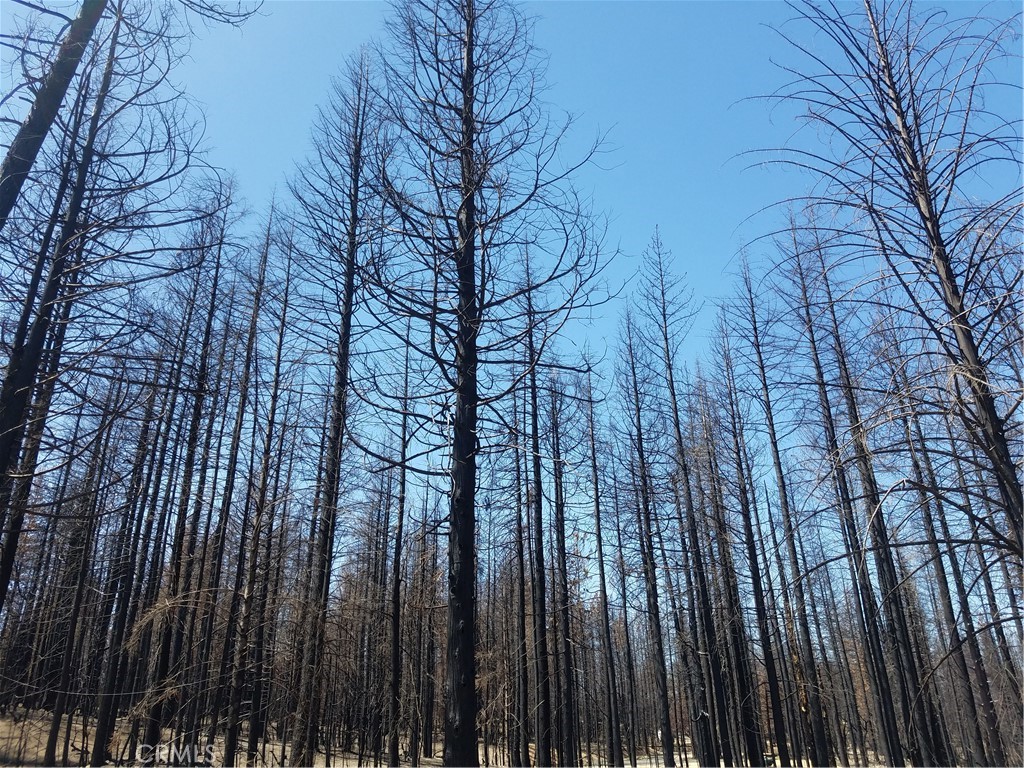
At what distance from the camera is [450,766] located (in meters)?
3.62

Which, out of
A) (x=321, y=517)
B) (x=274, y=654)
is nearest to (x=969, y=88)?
(x=321, y=517)

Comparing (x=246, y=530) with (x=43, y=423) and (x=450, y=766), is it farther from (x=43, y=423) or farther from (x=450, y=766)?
(x=450, y=766)

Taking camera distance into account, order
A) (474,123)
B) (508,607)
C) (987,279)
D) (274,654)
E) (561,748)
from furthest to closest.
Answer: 1. (508,607)
2. (561,748)
3. (274,654)
4. (474,123)
5. (987,279)

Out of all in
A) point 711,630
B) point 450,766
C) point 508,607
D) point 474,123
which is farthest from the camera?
point 508,607

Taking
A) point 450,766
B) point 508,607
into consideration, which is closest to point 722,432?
point 508,607

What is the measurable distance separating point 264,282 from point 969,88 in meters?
11.9

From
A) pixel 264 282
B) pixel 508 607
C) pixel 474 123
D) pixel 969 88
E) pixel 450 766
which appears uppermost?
pixel 264 282

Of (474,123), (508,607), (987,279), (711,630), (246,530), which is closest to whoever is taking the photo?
(987,279)

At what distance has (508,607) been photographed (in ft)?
70.8

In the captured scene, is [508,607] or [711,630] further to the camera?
[508,607]

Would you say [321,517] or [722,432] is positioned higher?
[722,432]

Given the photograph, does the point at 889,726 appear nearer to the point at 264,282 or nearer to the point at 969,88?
the point at 969,88

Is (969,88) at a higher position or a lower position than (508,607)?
higher

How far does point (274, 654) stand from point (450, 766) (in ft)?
20.9
